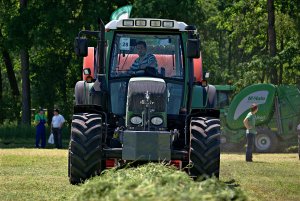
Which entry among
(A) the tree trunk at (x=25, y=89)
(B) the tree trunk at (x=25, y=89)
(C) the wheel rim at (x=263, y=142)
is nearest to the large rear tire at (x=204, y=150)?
(C) the wheel rim at (x=263, y=142)

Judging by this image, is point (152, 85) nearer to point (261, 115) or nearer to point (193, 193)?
point (193, 193)

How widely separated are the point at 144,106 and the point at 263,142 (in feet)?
71.6

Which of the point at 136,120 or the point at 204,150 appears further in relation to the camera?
the point at 136,120

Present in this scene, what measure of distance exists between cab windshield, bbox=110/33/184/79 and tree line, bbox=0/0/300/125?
2774 centimetres

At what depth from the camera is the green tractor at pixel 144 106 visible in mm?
15500

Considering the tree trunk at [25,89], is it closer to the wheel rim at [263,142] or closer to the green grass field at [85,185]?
the wheel rim at [263,142]

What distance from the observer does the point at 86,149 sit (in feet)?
50.9

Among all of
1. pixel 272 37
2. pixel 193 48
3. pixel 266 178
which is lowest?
pixel 266 178

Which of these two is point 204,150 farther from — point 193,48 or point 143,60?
point 143,60

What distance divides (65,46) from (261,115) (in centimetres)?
1675

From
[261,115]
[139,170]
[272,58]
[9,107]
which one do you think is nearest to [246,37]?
[272,58]

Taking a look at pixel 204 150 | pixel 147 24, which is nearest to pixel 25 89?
pixel 147 24

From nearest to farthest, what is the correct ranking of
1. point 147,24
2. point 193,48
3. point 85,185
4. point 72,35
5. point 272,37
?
point 85,185
point 193,48
point 147,24
point 272,37
point 72,35

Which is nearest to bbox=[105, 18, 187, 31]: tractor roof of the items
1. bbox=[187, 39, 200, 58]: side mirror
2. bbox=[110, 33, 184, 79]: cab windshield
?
bbox=[110, 33, 184, 79]: cab windshield
